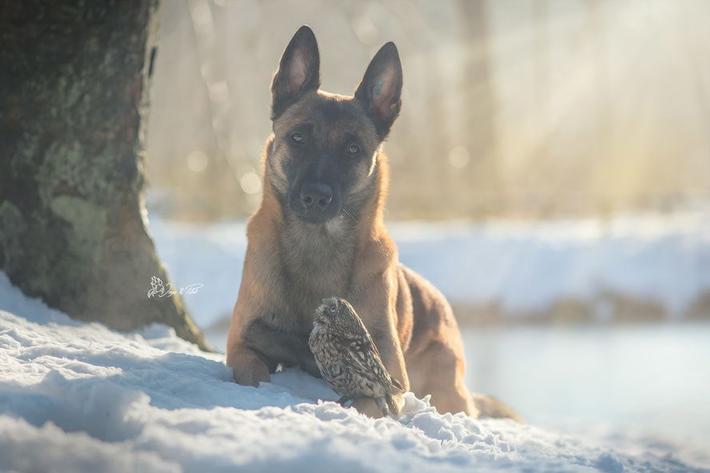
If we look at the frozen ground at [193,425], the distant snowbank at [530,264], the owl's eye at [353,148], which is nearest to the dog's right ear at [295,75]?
the owl's eye at [353,148]

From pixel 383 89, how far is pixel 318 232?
1057 millimetres

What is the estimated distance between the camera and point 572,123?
3431 centimetres

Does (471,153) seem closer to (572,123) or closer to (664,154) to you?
(572,123)

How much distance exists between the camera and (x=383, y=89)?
5070mm

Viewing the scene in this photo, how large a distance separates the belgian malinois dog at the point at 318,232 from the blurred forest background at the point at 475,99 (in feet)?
35.2

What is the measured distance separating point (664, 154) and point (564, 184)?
4855 mm

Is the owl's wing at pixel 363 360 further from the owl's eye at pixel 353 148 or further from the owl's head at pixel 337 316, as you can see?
the owl's eye at pixel 353 148

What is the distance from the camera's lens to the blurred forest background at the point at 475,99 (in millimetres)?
20078

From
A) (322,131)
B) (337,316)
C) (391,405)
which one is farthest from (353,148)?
(391,405)

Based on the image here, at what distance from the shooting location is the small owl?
3.90 meters

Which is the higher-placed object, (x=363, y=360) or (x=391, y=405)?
(x=363, y=360)

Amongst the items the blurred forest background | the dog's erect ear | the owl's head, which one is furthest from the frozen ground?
the blurred forest background

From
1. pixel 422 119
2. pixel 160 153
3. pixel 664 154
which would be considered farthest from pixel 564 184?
pixel 160 153

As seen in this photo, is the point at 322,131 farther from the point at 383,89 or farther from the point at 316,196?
the point at 383,89
